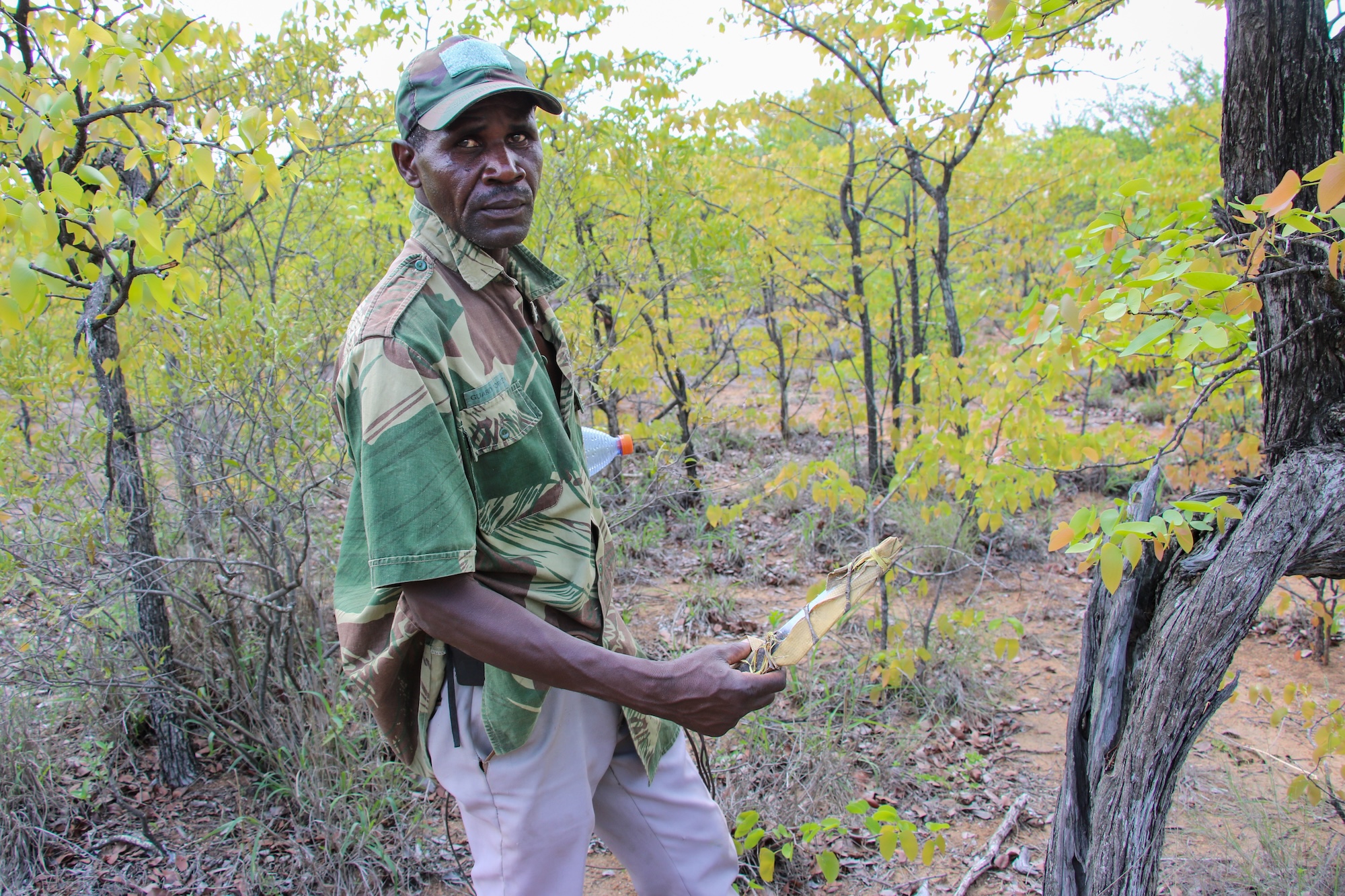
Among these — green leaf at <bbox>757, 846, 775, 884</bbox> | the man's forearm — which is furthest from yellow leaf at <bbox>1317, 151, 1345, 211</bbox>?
green leaf at <bbox>757, 846, 775, 884</bbox>

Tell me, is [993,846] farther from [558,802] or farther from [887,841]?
[558,802]

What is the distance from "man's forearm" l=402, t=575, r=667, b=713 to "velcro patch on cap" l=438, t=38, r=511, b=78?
0.90 metres

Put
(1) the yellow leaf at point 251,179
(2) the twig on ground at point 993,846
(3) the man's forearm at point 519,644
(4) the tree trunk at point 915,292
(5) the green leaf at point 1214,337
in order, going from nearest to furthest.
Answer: (3) the man's forearm at point 519,644
(5) the green leaf at point 1214,337
(1) the yellow leaf at point 251,179
(2) the twig on ground at point 993,846
(4) the tree trunk at point 915,292

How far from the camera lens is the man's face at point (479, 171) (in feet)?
5.00

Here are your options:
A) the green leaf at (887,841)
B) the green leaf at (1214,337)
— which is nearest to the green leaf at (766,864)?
the green leaf at (887,841)

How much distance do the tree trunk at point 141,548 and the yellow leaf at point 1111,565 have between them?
2.85 meters

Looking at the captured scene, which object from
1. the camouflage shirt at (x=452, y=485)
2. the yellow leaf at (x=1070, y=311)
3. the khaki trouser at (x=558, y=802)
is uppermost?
the yellow leaf at (x=1070, y=311)

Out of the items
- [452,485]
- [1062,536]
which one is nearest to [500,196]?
[452,485]

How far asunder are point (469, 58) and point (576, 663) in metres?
1.08

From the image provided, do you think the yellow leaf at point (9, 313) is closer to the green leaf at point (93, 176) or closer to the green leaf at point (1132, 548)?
the green leaf at point (93, 176)

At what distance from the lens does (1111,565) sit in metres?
1.59

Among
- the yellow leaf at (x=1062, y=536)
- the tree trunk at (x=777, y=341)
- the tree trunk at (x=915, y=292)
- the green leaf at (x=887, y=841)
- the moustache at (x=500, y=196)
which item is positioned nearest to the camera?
the moustache at (x=500, y=196)

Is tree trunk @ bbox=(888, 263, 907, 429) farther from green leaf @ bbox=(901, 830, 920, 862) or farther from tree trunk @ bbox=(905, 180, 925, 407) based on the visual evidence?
green leaf @ bbox=(901, 830, 920, 862)

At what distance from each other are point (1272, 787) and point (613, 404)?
14.0 feet
